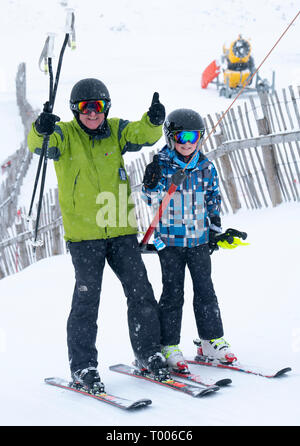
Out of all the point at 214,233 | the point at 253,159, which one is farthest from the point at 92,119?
the point at 253,159

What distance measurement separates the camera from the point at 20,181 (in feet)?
49.8

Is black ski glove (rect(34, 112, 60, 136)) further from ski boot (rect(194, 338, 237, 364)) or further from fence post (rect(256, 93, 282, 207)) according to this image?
fence post (rect(256, 93, 282, 207))

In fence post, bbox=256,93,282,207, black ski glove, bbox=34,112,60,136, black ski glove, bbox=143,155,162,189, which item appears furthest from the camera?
fence post, bbox=256,93,282,207

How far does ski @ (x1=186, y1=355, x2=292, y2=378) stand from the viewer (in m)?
3.27

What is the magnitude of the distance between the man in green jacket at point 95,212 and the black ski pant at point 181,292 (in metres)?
0.18

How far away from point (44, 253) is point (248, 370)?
23.5ft

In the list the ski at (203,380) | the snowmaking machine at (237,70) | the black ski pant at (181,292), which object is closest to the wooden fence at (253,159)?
the black ski pant at (181,292)

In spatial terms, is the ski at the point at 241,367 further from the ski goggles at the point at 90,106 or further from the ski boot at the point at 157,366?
the ski goggles at the point at 90,106

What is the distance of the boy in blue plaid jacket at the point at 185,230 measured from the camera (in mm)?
3555

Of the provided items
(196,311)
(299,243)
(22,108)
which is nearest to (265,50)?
(22,108)

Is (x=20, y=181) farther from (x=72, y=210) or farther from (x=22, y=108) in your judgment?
(x=72, y=210)

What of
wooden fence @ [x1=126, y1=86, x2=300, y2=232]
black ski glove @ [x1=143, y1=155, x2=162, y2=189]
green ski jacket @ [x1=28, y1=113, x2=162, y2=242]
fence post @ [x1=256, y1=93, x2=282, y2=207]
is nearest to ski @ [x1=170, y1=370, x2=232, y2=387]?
green ski jacket @ [x1=28, y1=113, x2=162, y2=242]

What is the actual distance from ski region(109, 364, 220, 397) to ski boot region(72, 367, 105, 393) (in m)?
0.33
